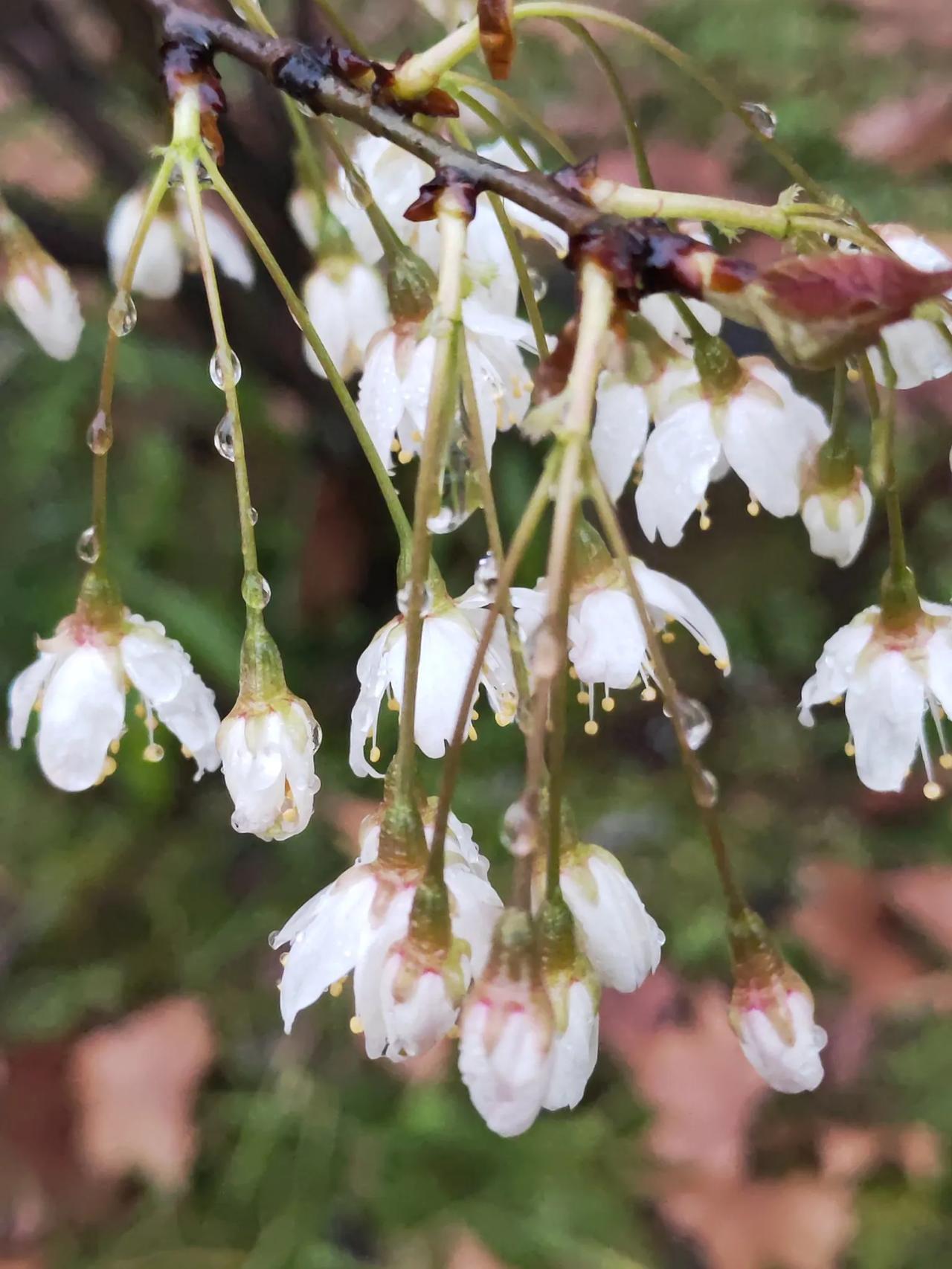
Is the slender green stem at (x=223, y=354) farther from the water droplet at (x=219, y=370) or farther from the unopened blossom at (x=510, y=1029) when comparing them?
the unopened blossom at (x=510, y=1029)

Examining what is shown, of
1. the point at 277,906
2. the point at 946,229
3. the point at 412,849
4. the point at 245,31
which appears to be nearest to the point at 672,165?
the point at 946,229

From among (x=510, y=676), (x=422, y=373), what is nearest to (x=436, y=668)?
(x=510, y=676)

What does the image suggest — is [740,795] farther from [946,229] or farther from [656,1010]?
A: [946,229]

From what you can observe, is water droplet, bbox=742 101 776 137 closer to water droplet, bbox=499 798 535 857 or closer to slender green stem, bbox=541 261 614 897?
slender green stem, bbox=541 261 614 897

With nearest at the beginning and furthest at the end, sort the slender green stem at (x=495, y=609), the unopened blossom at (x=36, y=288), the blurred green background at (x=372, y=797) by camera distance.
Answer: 1. the slender green stem at (x=495, y=609)
2. the unopened blossom at (x=36, y=288)
3. the blurred green background at (x=372, y=797)

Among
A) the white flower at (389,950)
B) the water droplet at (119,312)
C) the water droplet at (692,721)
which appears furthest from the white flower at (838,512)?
the water droplet at (119,312)

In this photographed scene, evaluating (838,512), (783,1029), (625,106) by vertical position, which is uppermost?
(625,106)

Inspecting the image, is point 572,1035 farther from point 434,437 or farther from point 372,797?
point 372,797

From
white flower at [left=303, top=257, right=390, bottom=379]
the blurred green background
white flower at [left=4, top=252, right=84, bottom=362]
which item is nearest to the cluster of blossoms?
white flower at [left=303, top=257, right=390, bottom=379]
